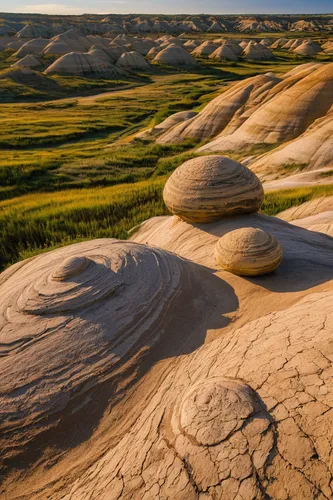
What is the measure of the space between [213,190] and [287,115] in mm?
18116

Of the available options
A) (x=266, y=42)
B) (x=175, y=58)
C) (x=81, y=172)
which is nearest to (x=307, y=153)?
(x=81, y=172)

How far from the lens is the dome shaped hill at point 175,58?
86375 mm

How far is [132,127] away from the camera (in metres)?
39.3

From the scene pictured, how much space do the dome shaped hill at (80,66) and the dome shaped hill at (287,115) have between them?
5982cm

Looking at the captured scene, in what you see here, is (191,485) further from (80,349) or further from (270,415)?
(80,349)

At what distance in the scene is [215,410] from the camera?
11.7ft

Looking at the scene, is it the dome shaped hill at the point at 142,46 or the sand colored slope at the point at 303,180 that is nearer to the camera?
the sand colored slope at the point at 303,180

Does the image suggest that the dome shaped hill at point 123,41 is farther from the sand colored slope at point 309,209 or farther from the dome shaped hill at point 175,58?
the sand colored slope at point 309,209

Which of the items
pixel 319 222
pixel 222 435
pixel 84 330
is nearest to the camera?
pixel 222 435

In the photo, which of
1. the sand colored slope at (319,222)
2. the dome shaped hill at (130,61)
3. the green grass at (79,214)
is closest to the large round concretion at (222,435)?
the sand colored slope at (319,222)

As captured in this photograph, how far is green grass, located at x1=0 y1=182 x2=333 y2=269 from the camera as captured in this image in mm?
12398

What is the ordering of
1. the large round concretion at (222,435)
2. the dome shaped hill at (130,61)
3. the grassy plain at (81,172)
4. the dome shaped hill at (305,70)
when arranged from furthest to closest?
the dome shaped hill at (130,61), the dome shaped hill at (305,70), the grassy plain at (81,172), the large round concretion at (222,435)

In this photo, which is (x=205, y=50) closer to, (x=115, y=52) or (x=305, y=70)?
(x=115, y=52)

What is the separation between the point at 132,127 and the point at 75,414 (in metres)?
38.6
